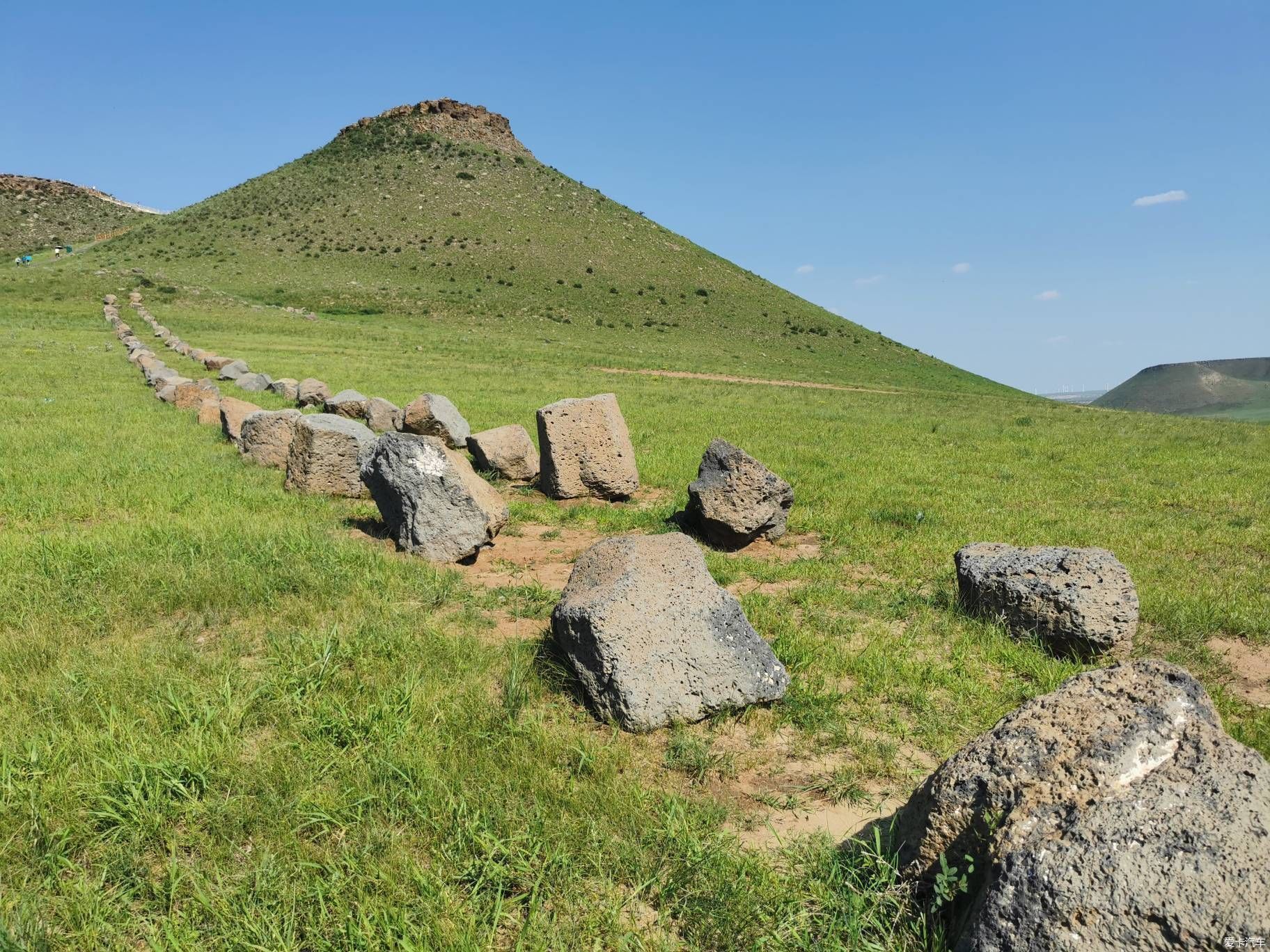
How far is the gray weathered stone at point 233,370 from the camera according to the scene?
2020 cm

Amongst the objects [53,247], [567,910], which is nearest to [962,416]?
[567,910]

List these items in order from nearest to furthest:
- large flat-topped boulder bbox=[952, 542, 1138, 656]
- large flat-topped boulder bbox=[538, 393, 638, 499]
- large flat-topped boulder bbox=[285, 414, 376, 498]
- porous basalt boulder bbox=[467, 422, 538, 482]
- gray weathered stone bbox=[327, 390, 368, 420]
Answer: large flat-topped boulder bbox=[952, 542, 1138, 656] < large flat-topped boulder bbox=[285, 414, 376, 498] < large flat-topped boulder bbox=[538, 393, 638, 499] < porous basalt boulder bbox=[467, 422, 538, 482] < gray weathered stone bbox=[327, 390, 368, 420]

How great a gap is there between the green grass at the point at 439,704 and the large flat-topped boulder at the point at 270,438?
35 centimetres

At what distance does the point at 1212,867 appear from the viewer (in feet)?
7.23

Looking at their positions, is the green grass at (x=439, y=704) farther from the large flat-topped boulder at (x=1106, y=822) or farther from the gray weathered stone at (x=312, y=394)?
the gray weathered stone at (x=312, y=394)

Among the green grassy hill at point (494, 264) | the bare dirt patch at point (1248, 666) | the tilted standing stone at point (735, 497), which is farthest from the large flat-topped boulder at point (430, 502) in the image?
the green grassy hill at point (494, 264)

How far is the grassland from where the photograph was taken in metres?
2.97

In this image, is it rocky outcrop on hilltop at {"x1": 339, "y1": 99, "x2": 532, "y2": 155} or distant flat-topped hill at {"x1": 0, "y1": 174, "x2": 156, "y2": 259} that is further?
rocky outcrop on hilltop at {"x1": 339, "y1": 99, "x2": 532, "y2": 155}

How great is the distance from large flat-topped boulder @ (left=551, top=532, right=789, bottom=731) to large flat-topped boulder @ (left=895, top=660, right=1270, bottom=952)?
1503 mm

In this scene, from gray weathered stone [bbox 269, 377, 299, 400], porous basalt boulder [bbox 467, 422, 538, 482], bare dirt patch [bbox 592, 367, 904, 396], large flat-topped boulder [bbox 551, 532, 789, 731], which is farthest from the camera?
bare dirt patch [bbox 592, 367, 904, 396]

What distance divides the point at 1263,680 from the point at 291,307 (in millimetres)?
47551

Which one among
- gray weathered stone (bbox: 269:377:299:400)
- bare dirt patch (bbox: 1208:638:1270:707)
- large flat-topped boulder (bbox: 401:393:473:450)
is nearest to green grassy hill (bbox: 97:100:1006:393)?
gray weathered stone (bbox: 269:377:299:400)

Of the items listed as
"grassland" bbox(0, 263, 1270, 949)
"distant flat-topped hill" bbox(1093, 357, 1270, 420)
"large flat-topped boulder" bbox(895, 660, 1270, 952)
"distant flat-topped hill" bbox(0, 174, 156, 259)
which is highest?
"distant flat-topped hill" bbox(0, 174, 156, 259)

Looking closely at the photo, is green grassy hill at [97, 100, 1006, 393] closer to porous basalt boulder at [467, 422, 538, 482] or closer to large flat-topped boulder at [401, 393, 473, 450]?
large flat-topped boulder at [401, 393, 473, 450]
